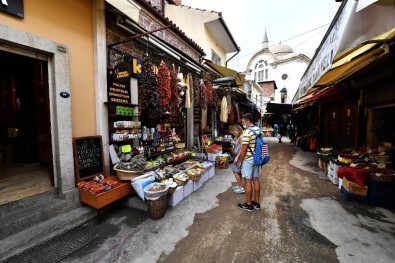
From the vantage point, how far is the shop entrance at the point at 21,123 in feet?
17.3

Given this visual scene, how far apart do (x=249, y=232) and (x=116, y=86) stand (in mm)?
4582

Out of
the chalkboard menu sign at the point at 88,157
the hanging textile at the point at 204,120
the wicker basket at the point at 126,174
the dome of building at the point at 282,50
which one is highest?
the dome of building at the point at 282,50

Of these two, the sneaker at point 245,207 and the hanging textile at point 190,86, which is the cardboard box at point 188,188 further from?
the hanging textile at point 190,86

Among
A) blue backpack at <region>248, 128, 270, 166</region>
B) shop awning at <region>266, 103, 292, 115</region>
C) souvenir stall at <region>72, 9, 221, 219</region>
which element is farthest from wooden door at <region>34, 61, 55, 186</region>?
shop awning at <region>266, 103, 292, 115</region>

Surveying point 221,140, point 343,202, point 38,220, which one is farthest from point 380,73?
point 38,220

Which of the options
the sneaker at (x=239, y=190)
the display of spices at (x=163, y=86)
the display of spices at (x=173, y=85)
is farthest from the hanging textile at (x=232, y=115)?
the display of spices at (x=163, y=86)

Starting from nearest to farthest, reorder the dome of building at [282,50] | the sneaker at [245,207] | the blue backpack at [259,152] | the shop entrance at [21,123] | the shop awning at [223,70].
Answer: the blue backpack at [259,152]
the sneaker at [245,207]
the shop entrance at [21,123]
the shop awning at [223,70]
the dome of building at [282,50]

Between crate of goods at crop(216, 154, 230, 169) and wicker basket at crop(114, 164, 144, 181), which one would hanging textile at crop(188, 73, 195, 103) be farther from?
wicker basket at crop(114, 164, 144, 181)

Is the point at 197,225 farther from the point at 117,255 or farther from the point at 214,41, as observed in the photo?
the point at 214,41

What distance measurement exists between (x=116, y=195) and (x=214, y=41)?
12098 millimetres

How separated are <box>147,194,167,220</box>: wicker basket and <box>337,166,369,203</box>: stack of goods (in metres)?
4.88

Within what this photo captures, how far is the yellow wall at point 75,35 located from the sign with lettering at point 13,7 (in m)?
0.09

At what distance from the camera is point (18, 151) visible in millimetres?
6273

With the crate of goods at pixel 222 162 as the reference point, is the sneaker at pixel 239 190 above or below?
below
